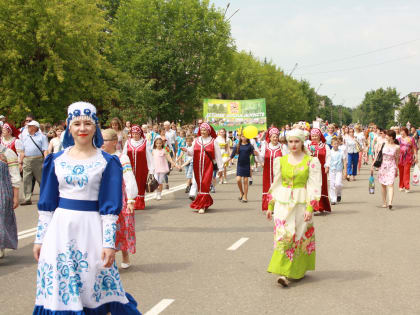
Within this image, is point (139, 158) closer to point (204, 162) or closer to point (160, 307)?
point (204, 162)

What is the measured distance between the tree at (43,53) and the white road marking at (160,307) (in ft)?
96.8

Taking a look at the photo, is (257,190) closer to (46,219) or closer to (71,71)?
(46,219)

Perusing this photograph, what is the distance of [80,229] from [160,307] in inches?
81.3

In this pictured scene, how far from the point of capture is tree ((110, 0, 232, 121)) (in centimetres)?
4788

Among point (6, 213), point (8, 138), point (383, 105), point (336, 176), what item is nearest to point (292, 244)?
point (6, 213)

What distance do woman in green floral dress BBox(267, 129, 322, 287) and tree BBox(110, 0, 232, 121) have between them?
40064 mm

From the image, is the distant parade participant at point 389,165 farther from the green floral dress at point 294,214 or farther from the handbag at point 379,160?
the green floral dress at point 294,214

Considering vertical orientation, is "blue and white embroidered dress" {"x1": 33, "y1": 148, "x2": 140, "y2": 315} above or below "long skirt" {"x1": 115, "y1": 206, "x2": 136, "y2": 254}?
above

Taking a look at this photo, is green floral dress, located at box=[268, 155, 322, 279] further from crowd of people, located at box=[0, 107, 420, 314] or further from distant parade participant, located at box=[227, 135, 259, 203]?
distant parade participant, located at box=[227, 135, 259, 203]

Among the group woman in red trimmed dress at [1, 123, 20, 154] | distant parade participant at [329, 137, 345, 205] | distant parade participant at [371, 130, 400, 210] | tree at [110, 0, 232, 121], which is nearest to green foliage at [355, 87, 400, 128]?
tree at [110, 0, 232, 121]

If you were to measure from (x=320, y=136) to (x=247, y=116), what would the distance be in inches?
887

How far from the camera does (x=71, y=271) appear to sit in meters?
3.86

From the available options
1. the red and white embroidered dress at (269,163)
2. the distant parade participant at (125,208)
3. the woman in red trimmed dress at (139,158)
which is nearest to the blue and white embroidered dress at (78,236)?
the distant parade participant at (125,208)

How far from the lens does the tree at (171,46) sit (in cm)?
4788
